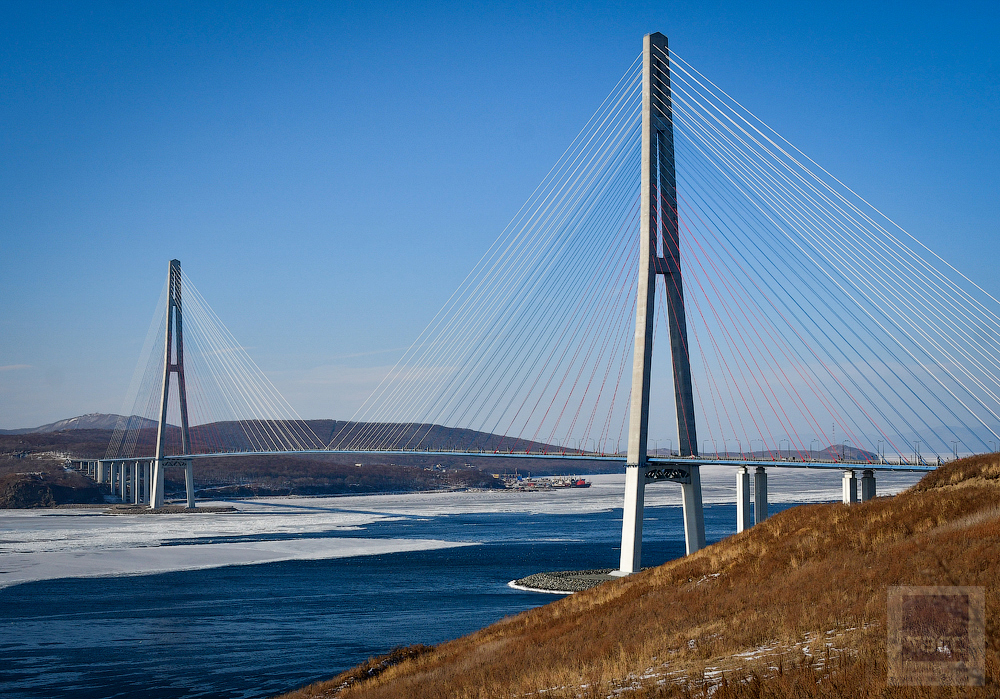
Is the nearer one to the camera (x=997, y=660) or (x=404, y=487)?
(x=997, y=660)

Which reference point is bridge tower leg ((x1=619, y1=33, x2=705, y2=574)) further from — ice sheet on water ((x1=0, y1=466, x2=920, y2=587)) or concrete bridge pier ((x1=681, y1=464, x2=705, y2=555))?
ice sheet on water ((x1=0, y1=466, x2=920, y2=587))

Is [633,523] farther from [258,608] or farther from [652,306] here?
[258,608]

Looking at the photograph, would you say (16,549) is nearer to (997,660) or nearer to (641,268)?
(641,268)

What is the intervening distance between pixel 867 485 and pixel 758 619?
87.8 ft

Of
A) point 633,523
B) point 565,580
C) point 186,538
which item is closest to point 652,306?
point 633,523

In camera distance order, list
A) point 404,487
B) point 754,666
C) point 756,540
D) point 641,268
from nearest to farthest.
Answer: point 754,666 < point 756,540 < point 641,268 < point 404,487

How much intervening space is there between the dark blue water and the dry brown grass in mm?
5770

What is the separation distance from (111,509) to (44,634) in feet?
272

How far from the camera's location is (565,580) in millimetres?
39875

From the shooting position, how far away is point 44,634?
100 feet

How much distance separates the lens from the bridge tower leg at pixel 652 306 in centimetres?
4112

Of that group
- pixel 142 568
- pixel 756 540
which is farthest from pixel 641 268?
pixel 142 568

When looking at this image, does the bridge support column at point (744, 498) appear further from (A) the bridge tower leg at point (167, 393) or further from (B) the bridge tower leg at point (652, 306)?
(A) the bridge tower leg at point (167, 393)

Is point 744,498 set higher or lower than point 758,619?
lower
